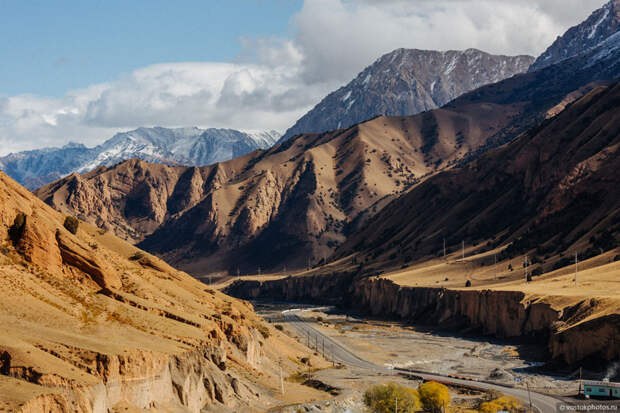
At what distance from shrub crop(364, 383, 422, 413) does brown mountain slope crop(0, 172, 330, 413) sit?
7144 mm

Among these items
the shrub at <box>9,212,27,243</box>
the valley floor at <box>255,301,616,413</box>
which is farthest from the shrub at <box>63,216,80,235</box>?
the valley floor at <box>255,301,616,413</box>

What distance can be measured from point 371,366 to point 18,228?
196ft

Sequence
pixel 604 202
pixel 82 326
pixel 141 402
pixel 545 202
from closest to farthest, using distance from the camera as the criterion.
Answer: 1. pixel 141 402
2. pixel 82 326
3. pixel 604 202
4. pixel 545 202

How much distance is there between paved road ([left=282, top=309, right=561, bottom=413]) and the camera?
7612 centimetres

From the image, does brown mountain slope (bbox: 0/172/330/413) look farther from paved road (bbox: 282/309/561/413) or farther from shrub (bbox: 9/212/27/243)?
paved road (bbox: 282/309/561/413)

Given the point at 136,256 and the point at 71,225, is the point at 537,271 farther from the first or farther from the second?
the point at 71,225

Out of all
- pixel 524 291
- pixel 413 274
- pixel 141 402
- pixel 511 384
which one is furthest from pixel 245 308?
pixel 413 274

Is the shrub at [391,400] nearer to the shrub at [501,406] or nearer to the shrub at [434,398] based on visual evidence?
the shrub at [434,398]

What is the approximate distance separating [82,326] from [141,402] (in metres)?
8.30

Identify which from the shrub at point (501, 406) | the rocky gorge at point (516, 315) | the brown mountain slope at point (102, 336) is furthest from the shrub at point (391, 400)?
the rocky gorge at point (516, 315)

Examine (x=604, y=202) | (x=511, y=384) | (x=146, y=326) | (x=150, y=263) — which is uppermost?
(x=604, y=202)

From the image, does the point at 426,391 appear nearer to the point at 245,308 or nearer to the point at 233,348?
the point at 233,348

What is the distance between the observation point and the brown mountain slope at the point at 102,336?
1816 inches

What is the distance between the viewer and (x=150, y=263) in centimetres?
9025
